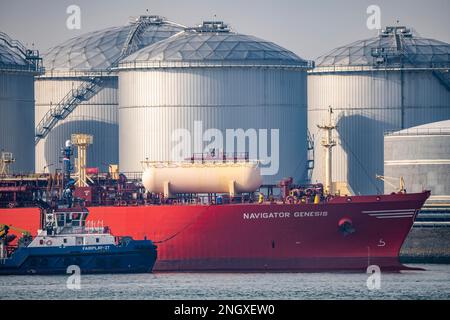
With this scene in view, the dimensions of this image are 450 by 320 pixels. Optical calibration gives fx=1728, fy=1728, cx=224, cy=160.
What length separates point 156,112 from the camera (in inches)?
4402

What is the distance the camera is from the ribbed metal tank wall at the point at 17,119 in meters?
115

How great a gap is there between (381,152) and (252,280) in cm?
3167

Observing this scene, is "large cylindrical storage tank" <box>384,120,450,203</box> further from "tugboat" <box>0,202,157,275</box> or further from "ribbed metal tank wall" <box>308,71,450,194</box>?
"tugboat" <box>0,202,157,275</box>

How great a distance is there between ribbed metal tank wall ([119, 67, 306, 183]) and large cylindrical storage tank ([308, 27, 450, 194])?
4973 mm

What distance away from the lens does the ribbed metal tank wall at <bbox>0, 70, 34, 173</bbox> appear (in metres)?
115

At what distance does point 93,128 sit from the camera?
4788 inches

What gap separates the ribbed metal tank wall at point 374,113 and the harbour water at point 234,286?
82.1ft

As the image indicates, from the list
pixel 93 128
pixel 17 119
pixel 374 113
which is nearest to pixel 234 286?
pixel 17 119

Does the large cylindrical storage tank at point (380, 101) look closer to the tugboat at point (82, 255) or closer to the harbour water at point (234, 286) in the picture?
the harbour water at point (234, 286)

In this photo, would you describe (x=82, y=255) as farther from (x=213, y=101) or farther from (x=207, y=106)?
(x=213, y=101)

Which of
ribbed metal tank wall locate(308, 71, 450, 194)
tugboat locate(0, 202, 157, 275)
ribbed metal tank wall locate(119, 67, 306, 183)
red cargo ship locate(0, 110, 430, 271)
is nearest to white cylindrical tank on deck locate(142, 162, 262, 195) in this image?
red cargo ship locate(0, 110, 430, 271)

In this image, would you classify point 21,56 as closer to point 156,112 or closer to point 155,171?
point 156,112

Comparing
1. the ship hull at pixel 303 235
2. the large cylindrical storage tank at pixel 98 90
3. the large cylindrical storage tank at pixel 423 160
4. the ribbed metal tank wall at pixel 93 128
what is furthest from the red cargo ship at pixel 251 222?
the large cylindrical storage tank at pixel 98 90
